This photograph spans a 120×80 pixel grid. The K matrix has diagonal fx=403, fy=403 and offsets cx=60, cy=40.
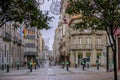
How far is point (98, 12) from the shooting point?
2669 cm

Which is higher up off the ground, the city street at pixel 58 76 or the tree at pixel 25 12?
the tree at pixel 25 12

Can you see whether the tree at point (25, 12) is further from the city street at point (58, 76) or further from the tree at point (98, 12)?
the city street at point (58, 76)

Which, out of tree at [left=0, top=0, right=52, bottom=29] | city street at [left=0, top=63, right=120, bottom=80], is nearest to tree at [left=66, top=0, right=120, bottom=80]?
tree at [left=0, top=0, right=52, bottom=29]

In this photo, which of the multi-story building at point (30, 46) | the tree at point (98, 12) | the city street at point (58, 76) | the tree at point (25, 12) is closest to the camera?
the tree at point (25, 12)

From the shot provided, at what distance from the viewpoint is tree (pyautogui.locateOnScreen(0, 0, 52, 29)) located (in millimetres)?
22725

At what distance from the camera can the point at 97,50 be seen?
99062 millimetres

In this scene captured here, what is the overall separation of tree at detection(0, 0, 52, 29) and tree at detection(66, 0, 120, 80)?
93.9 inches

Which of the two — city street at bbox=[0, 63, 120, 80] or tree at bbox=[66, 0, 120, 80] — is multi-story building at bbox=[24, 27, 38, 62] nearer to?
city street at bbox=[0, 63, 120, 80]

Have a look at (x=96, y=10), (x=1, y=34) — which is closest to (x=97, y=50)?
(x=1, y=34)

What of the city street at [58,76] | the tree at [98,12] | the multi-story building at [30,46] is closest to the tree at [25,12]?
the tree at [98,12]

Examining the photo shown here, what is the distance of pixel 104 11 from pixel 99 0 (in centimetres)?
91

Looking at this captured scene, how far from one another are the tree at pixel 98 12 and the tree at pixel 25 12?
2.39m

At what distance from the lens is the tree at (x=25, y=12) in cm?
2273

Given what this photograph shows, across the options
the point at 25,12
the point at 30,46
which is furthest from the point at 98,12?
the point at 30,46
